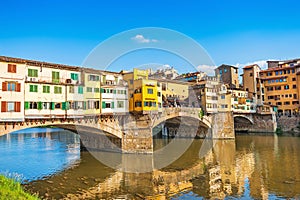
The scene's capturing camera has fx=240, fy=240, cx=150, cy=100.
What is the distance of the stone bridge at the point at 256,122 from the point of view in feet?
202

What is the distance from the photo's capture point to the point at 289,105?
64.2 meters

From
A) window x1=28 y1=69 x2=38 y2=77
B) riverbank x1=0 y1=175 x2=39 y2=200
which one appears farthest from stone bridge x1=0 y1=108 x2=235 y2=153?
riverbank x1=0 y1=175 x2=39 y2=200

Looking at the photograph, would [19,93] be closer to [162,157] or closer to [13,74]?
[13,74]

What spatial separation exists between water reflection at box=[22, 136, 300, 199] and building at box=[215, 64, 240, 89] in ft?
150

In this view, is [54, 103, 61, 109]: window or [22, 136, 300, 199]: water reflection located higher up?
[54, 103, 61, 109]: window

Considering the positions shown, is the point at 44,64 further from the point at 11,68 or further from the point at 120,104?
the point at 120,104

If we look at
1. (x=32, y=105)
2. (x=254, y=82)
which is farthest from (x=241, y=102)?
(x=32, y=105)

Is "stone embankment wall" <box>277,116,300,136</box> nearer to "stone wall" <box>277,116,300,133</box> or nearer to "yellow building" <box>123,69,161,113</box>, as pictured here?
A: "stone wall" <box>277,116,300,133</box>

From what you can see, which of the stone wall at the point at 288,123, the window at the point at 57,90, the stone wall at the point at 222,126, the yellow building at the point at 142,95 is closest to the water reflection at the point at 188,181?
the yellow building at the point at 142,95

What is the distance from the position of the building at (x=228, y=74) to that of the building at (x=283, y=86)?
8301 millimetres

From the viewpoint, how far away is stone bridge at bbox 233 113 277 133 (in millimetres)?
61547

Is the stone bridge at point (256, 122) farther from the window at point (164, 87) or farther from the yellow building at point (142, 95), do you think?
the yellow building at point (142, 95)

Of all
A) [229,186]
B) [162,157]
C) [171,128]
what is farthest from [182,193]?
[171,128]

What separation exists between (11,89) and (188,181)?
1923cm
